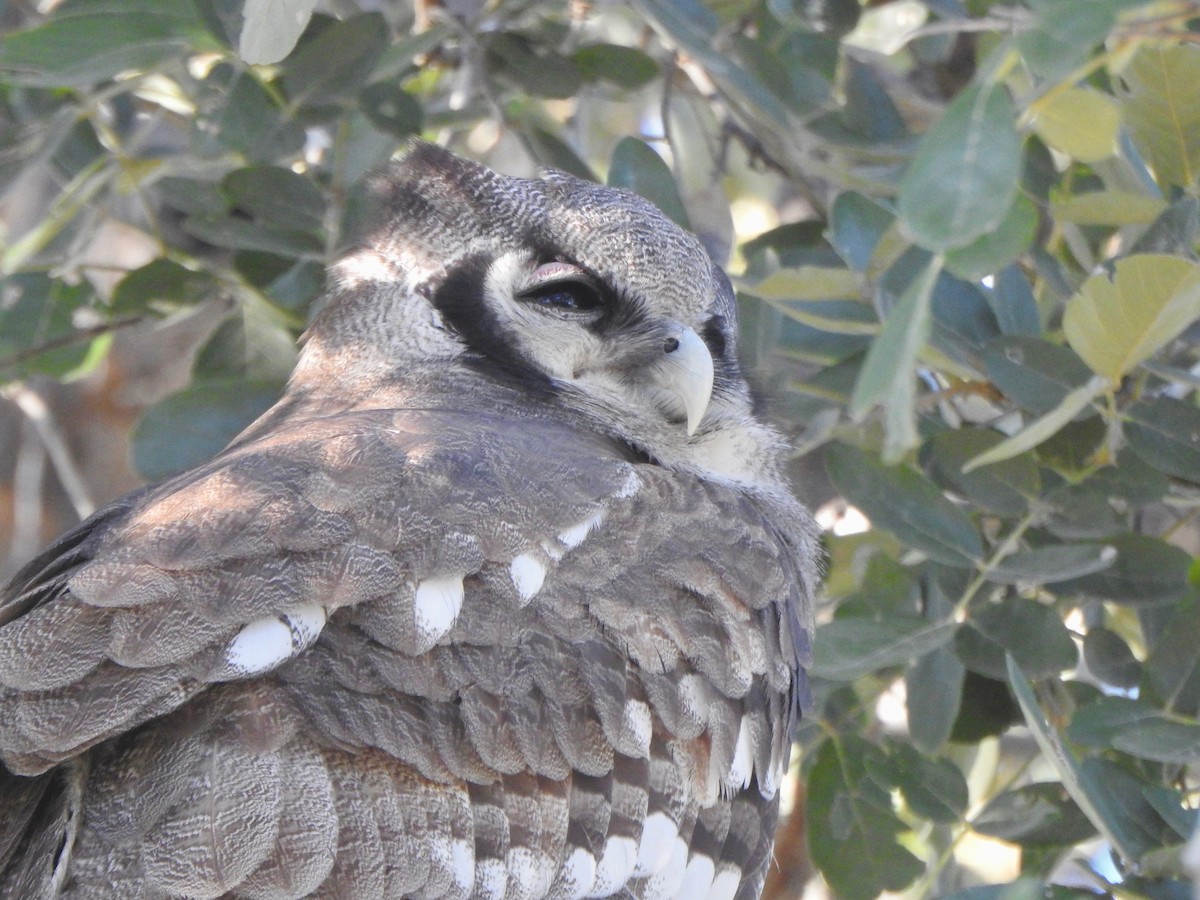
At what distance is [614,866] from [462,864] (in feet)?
0.89

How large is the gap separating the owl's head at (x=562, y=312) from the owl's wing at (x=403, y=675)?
13.8 inches

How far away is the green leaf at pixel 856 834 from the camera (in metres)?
2.94

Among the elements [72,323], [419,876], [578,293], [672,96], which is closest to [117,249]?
[72,323]

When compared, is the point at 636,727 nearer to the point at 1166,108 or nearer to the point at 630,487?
the point at 630,487

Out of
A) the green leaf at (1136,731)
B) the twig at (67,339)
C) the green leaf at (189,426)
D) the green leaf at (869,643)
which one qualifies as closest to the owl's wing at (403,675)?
→ the green leaf at (869,643)

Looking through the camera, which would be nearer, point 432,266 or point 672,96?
point 432,266

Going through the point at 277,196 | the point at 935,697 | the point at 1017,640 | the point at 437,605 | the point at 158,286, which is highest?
the point at 437,605

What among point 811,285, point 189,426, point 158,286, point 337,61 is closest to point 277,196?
point 337,61

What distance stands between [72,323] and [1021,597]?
90.1 inches

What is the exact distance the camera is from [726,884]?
240cm

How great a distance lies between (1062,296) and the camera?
2838 mm

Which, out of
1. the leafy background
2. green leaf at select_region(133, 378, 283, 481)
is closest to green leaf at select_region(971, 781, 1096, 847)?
the leafy background

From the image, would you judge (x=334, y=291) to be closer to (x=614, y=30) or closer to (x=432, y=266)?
(x=432, y=266)

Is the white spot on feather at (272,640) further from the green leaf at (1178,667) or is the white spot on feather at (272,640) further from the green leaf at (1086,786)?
the green leaf at (1178,667)
